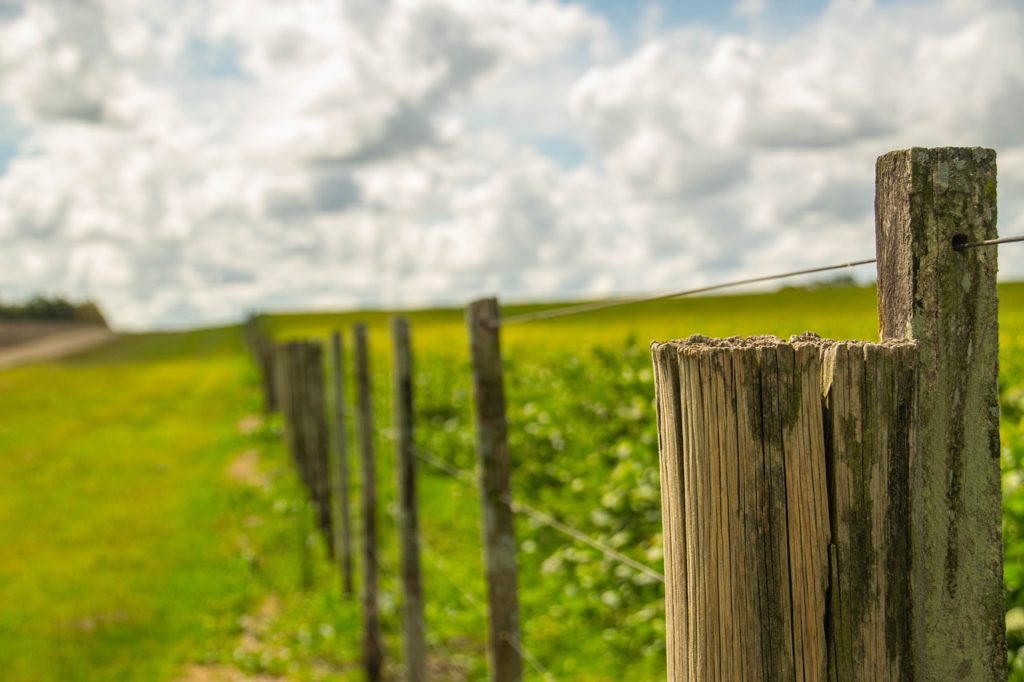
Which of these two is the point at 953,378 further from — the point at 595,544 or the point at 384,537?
the point at 384,537

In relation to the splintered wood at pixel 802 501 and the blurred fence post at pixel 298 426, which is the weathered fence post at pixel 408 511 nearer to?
the splintered wood at pixel 802 501

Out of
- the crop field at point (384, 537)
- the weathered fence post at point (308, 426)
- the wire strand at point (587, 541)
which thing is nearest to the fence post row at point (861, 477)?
the crop field at point (384, 537)

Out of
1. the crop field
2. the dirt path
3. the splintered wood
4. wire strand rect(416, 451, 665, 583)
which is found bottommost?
the crop field

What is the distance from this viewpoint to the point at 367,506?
7715 millimetres

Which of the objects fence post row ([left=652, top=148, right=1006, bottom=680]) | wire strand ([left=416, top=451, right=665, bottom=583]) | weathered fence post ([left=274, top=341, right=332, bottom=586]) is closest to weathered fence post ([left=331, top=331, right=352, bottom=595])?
weathered fence post ([left=274, top=341, right=332, bottom=586])

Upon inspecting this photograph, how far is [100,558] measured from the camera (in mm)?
11008

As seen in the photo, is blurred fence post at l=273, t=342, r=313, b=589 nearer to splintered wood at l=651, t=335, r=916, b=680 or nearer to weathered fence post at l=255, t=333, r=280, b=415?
weathered fence post at l=255, t=333, r=280, b=415

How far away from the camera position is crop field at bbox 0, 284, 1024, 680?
457 cm

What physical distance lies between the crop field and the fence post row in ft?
0.82

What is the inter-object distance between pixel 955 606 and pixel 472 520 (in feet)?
28.4

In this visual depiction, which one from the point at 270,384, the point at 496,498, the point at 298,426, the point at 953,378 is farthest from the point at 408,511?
the point at 270,384

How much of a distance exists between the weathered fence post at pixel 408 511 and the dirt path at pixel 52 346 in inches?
1628

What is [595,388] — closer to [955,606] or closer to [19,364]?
[955,606]

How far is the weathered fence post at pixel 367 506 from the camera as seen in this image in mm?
7164
